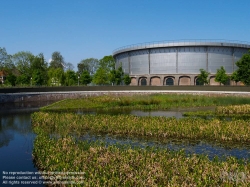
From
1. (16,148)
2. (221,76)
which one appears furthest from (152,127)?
(221,76)

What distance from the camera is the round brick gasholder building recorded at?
227 ft

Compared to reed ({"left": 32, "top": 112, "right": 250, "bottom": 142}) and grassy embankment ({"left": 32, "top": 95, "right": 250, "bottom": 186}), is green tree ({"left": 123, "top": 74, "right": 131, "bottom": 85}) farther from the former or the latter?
grassy embankment ({"left": 32, "top": 95, "right": 250, "bottom": 186})

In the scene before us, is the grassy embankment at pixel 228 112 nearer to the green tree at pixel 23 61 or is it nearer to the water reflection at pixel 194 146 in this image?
the water reflection at pixel 194 146

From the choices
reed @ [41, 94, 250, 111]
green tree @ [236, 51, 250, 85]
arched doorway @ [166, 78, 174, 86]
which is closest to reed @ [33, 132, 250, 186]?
reed @ [41, 94, 250, 111]

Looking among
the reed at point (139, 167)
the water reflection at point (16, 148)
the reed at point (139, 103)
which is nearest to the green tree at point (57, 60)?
the reed at point (139, 103)

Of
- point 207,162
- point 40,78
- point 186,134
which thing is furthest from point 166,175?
point 40,78

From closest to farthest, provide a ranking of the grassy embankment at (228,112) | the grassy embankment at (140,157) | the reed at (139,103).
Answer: the grassy embankment at (140,157)
the grassy embankment at (228,112)
the reed at (139,103)

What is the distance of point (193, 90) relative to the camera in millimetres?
50812

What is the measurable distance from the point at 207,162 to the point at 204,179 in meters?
Result: 1.67

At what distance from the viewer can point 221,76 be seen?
6544cm

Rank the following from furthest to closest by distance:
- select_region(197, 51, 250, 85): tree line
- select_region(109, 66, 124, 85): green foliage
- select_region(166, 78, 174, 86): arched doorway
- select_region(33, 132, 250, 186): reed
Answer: select_region(109, 66, 124, 85): green foliage
select_region(166, 78, 174, 86): arched doorway
select_region(197, 51, 250, 85): tree line
select_region(33, 132, 250, 186): reed

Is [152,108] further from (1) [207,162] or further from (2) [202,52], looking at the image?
(2) [202,52]

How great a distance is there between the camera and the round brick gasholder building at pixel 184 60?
69.2 meters

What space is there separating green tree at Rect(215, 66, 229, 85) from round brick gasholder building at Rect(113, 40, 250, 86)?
315 cm
